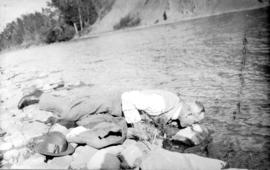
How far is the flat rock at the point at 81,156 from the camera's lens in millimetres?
3650

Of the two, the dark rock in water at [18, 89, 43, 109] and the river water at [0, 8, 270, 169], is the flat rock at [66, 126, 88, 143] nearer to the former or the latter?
the river water at [0, 8, 270, 169]

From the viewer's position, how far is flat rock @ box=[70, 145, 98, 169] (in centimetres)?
365

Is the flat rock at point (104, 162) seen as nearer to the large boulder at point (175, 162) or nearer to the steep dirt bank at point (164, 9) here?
the large boulder at point (175, 162)

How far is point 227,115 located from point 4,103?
697 cm

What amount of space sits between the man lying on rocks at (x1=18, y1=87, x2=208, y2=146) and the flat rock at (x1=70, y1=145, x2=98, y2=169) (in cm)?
74

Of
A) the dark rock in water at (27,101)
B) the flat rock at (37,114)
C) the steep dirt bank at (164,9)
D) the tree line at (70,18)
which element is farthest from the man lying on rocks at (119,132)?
the tree line at (70,18)

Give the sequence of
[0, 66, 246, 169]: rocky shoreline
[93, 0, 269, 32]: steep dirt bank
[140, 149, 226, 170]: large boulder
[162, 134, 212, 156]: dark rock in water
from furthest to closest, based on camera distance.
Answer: [93, 0, 269, 32]: steep dirt bank → [162, 134, 212, 156]: dark rock in water → [0, 66, 246, 169]: rocky shoreline → [140, 149, 226, 170]: large boulder

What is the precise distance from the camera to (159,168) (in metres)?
3.40

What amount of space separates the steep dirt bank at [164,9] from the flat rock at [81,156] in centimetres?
3366

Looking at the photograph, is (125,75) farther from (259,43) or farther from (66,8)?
(66,8)

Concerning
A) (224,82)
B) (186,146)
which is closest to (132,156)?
(186,146)

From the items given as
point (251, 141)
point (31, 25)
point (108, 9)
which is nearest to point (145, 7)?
point (108, 9)

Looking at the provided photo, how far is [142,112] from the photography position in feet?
16.4

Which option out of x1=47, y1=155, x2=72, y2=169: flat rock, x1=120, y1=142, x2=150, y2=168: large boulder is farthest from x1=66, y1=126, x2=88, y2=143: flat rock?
x1=120, y1=142, x2=150, y2=168: large boulder
